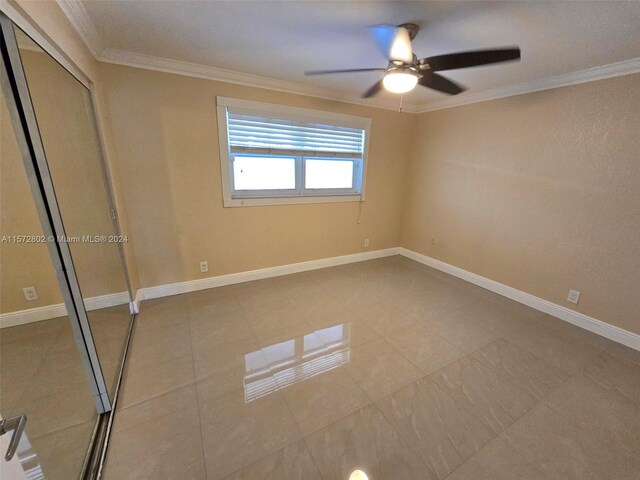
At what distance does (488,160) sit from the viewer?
3.05 meters

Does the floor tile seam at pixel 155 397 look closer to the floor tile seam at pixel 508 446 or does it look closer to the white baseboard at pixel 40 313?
the white baseboard at pixel 40 313

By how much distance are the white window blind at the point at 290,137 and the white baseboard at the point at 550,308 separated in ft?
6.78

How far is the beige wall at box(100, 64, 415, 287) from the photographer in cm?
235

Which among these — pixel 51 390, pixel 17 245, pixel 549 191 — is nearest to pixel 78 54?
pixel 17 245

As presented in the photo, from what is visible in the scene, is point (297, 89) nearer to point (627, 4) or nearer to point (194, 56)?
point (194, 56)

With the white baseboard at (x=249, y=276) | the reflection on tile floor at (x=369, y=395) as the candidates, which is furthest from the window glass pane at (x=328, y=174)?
the reflection on tile floor at (x=369, y=395)

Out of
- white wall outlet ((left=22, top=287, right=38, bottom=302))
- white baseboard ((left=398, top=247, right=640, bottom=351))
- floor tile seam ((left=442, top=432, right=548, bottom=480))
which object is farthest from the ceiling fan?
white baseboard ((left=398, top=247, right=640, bottom=351))

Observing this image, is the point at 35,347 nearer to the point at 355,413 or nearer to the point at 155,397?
the point at 155,397

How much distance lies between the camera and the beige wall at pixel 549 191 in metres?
2.17

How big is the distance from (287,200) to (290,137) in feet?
2.38

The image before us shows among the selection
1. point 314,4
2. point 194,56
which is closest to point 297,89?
point 194,56

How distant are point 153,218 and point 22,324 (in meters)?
1.40

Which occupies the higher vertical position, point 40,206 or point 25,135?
point 25,135

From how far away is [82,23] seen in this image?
1643mm
